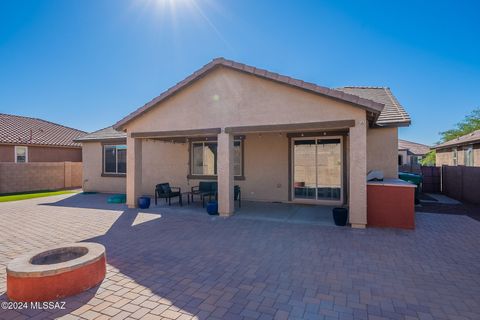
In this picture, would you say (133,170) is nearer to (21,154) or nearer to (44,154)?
(21,154)

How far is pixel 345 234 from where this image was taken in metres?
6.95

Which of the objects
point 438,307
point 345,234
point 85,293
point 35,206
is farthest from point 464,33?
point 35,206

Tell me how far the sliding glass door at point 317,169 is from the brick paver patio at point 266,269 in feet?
11.0

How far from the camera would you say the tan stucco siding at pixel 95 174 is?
15.8 meters

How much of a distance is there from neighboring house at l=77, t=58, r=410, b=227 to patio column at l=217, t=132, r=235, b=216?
4 cm

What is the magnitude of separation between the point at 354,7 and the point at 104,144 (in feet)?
49.6

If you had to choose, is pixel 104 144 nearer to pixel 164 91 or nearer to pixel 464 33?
pixel 164 91

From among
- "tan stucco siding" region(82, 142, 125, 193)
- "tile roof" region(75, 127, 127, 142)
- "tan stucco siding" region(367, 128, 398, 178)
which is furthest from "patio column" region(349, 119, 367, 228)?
"tan stucco siding" region(82, 142, 125, 193)

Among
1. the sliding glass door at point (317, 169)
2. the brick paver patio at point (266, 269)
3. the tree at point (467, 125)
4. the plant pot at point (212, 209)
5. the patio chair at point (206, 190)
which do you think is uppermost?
the tree at point (467, 125)

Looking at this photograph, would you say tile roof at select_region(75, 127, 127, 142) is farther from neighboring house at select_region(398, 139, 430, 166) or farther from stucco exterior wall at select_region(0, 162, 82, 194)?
neighboring house at select_region(398, 139, 430, 166)

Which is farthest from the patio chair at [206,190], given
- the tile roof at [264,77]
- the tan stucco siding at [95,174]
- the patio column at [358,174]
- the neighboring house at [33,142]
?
the neighboring house at [33,142]

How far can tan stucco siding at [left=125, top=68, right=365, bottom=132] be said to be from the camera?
312 inches

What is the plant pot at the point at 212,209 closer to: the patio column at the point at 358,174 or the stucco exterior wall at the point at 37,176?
the patio column at the point at 358,174

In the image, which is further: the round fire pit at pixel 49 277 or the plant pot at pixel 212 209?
the plant pot at pixel 212 209
